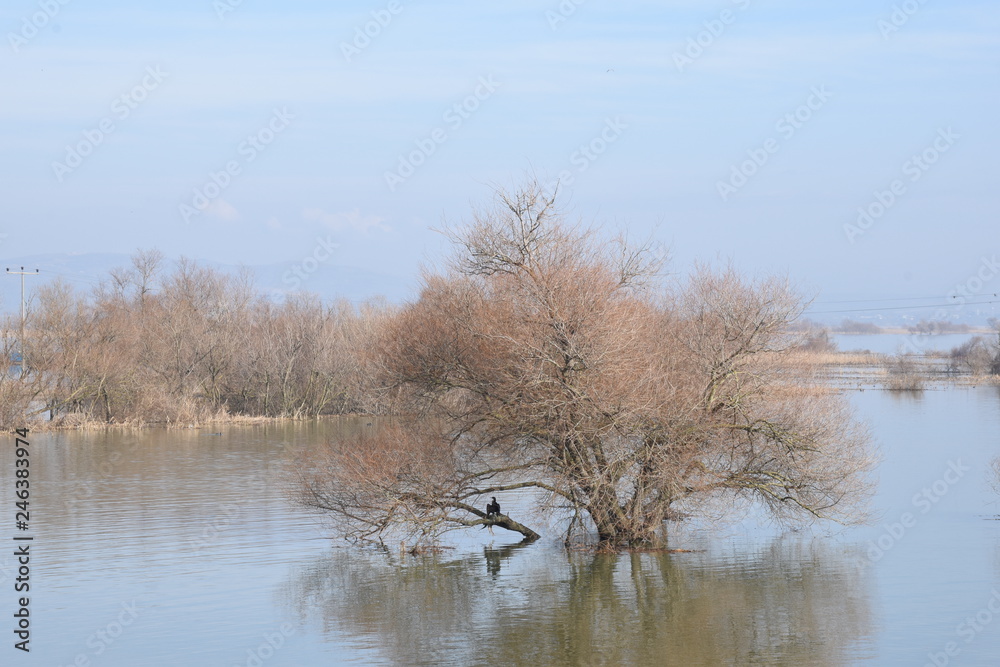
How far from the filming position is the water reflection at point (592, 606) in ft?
63.2

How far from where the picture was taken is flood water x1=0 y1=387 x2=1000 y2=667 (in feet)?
63.7

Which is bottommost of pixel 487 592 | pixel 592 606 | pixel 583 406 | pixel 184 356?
pixel 592 606

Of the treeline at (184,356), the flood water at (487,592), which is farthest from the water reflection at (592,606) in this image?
the treeline at (184,356)

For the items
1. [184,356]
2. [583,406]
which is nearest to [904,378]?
[184,356]

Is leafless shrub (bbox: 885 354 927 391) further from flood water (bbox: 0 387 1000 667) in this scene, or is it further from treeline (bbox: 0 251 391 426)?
flood water (bbox: 0 387 1000 667)

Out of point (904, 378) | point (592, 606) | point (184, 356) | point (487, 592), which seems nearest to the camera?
point (592, 606)

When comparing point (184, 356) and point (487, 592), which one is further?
point (184, 356)

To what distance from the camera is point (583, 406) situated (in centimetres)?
2448

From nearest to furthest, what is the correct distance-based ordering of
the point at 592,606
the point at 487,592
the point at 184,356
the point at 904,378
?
1. the point at 592,606
2. the point at 487,592
3. the point at 184,356
4. the point at 904,378

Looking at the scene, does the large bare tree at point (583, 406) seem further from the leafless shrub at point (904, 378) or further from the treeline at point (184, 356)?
the leafless shrub at point (904, 378)

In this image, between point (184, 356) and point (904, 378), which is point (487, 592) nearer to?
point (184, 356)

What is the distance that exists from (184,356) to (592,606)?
169ft

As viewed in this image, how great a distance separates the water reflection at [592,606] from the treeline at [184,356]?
91.5ft

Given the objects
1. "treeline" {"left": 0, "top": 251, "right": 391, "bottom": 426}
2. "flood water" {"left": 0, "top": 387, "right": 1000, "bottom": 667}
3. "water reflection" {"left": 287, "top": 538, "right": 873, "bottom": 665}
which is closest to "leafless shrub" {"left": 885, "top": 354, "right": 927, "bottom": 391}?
"treeline" {"left": 0, "top": 251, "right": 391, "bottom": 426}
